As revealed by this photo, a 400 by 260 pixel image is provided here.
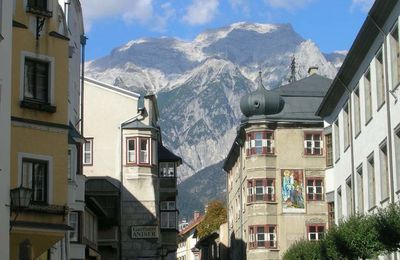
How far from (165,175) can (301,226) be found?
1093 cm

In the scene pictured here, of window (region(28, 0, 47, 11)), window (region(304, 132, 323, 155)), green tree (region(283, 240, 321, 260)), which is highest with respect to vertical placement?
window (region(304, 132, 323, 155))

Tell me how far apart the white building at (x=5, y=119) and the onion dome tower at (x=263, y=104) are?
146ft

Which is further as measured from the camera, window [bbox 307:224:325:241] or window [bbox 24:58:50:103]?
window [bbox 307:224:325:241]

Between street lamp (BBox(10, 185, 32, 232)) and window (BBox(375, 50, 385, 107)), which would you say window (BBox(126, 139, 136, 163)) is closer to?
window (BBox(375, 50, 385, 107))

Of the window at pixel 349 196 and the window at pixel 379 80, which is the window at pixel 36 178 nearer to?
the window at pixel 379 80

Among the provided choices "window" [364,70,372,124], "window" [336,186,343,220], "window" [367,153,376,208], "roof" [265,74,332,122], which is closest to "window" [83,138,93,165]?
"roof" [265,74,332,122]

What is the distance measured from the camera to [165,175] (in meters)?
63.5

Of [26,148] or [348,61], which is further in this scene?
[348,61]

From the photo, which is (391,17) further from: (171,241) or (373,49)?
(171,241)

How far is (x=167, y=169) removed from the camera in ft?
209

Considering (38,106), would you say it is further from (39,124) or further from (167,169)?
(167,169)

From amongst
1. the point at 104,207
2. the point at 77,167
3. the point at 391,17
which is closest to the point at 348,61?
the point at 391,17

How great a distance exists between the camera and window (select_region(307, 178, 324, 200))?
64.6 m

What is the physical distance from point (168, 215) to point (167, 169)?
342cm
